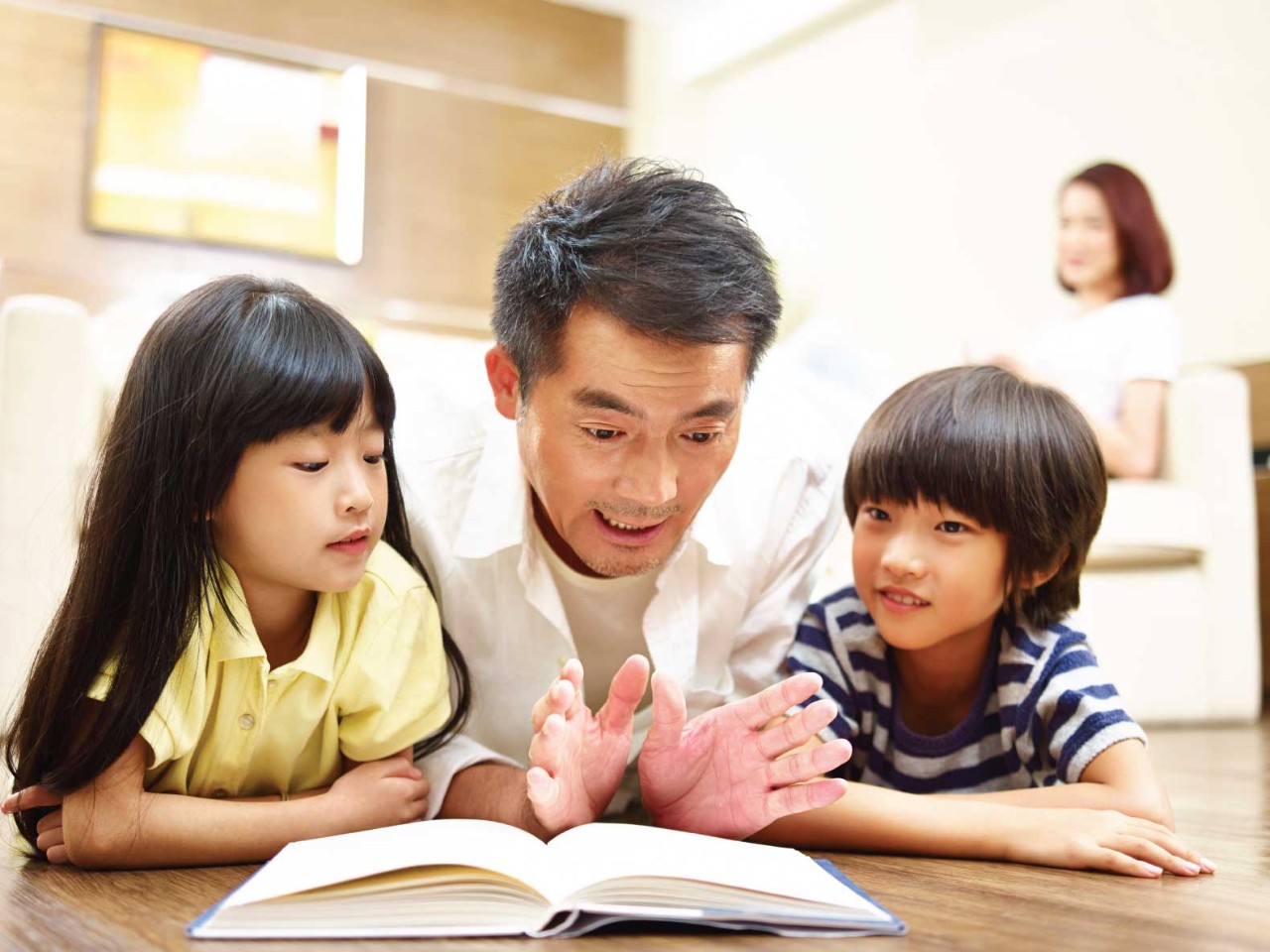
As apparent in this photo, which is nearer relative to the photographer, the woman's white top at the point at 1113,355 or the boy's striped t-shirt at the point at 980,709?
the boy's striped t-shirt at the point at 980,709

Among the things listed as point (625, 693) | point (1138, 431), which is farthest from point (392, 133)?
point (625, 693)

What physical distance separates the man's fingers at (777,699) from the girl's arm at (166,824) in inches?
→ 14.1

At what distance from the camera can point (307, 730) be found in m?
1.14

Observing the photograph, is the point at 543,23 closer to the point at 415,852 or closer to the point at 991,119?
the point at 991,119

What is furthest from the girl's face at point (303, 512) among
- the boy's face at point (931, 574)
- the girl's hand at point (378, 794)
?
the boy's face at point (931, 574)

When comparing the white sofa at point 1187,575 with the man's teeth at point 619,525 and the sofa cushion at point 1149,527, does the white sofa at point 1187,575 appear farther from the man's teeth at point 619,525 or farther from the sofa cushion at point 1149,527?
the man's teeth at point 619,525

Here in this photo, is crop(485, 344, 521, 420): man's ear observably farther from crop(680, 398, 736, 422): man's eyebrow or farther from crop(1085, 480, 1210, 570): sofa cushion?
crop(1085, 480, 1210, 570): sofa cushion

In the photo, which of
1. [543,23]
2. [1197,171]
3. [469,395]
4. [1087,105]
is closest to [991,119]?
[1087,105]

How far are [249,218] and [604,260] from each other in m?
4.15

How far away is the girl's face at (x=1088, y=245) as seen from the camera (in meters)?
3.05

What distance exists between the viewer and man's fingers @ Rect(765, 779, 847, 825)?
1.01 m

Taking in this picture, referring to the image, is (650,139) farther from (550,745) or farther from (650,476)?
(550,745)

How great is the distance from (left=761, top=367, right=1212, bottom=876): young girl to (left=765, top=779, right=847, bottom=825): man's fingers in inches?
4.0

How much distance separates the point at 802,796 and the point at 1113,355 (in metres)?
2.10
